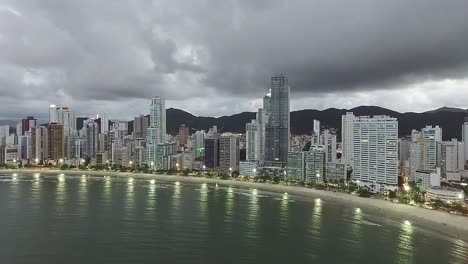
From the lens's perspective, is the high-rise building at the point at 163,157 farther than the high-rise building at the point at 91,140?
No

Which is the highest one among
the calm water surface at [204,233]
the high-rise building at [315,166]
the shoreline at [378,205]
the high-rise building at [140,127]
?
the high-rise building at [140,127]

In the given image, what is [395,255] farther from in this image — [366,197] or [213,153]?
[213,153]

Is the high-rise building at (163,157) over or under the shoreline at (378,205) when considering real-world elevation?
over

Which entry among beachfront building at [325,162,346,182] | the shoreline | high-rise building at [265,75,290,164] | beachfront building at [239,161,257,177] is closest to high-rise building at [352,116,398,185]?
beachfront building at [325,162,346,182]

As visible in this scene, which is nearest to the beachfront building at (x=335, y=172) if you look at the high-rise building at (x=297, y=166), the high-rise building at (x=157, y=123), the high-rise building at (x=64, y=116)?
the high-rise building at (x=297, y=166)

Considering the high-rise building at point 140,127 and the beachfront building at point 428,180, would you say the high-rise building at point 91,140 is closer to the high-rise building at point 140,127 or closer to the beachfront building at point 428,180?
the high-rise building at point 140,127

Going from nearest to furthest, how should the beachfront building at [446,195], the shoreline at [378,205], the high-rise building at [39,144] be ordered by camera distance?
the shoreline at [378,205], the beachfront building at [446,195], the high-rise building at [39,144]

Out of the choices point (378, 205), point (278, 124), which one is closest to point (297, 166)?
point (378, 205)

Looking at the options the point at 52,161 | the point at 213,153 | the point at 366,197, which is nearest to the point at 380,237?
the point at 366,197
